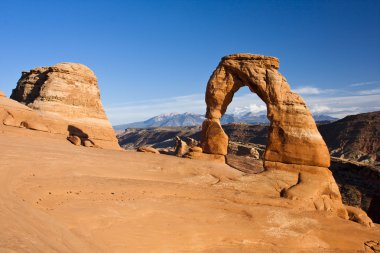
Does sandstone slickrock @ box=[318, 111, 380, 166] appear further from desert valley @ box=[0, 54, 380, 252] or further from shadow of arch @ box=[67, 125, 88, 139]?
shadow of arch @ box=[67, 125, 88, 139]

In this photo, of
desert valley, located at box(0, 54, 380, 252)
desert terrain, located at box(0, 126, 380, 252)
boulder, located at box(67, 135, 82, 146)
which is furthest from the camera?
boulder, located at box(67, 135, 82, 146)

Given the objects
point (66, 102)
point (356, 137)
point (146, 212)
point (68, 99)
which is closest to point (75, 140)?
point (66, 102)

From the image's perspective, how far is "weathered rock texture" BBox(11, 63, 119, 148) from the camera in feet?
92.4

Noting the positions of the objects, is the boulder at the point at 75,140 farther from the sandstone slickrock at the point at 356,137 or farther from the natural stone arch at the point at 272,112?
the sandstone slickrock at the point at 356,137

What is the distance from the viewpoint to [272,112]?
17438 mm

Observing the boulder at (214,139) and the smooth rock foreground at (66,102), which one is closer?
the boulder at (214,139)

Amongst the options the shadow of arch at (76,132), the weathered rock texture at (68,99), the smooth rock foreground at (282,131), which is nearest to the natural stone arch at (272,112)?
the smooth rock foreground at (282,131)

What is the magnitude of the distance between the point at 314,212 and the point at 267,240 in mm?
3590

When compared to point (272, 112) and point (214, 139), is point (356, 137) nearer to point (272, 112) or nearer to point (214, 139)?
point (214, 139)

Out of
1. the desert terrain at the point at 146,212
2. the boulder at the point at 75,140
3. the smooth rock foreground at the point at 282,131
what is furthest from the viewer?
the boulder at the point at 75,140

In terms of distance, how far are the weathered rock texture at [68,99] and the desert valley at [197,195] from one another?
139 inches

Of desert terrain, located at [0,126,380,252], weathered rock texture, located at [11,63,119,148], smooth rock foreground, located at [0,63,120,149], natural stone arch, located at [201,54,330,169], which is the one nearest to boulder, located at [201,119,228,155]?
natural stone arch, located at [201,54,330,169]

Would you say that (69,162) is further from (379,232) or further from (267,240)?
(379,232)

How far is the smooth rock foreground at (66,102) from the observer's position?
89.1ft
